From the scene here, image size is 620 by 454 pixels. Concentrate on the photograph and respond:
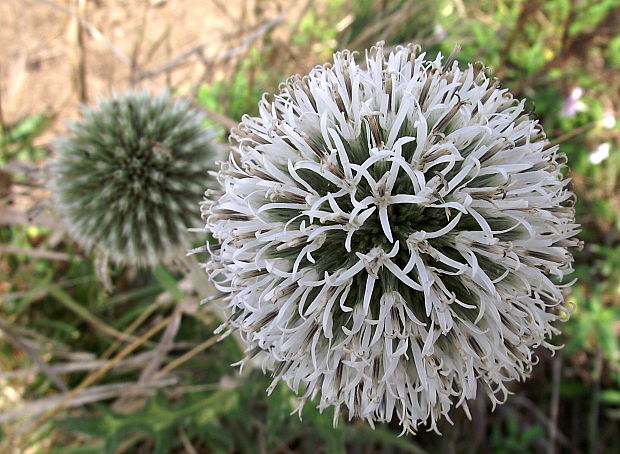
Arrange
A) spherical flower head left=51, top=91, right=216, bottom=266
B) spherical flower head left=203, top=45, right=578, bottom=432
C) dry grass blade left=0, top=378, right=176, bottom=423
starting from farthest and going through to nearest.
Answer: dry grass blade left=0, top=378, right=176, bottom=423 → spherical flower head left=51, top=91, right=216, bottom=266 → spherical flower head left=203, top=45, right=578, bottom=432

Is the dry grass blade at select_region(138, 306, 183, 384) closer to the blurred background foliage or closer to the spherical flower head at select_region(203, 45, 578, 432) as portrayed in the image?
the blurred background foliage

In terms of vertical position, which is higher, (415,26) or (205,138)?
(415,26)

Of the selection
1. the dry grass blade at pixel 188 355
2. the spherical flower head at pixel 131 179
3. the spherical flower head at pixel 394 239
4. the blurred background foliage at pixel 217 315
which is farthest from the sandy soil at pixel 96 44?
the spherical flower head at pixel 394 239

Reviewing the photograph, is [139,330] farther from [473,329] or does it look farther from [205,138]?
[473,329]

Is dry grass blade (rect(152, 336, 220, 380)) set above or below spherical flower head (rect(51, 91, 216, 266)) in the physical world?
below

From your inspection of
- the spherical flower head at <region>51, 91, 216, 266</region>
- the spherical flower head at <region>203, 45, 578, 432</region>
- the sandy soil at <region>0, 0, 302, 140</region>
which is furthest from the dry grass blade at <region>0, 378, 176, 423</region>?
the sandy soil at <region>0, 0, 302, 140</region>

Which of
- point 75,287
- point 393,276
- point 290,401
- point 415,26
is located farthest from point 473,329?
point 415,26

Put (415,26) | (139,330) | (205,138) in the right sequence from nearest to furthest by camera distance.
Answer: (205,138) → (139,330) → (415,26)
